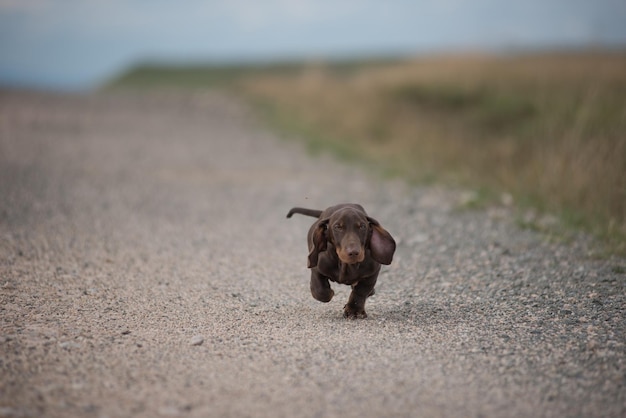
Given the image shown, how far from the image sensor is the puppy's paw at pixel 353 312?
5.00m

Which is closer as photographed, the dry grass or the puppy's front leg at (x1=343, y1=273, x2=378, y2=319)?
the puppy's front leg at (x1=343, y1=273, x2=378, y2=319)

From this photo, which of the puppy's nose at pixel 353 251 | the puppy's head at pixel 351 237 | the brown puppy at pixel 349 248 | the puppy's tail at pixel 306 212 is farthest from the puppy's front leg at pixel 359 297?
the puppy's tail at pixel 306 212

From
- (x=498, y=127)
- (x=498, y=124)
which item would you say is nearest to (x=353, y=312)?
(x=498, y=127)

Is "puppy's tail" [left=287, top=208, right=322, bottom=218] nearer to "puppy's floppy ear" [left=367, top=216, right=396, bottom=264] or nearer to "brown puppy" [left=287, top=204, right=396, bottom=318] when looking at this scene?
"brown puppy" [left=287, top=204, right=396, bottom=318]

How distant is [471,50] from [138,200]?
1463 centimetres

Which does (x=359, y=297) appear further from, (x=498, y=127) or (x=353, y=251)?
(x=498, y=127)

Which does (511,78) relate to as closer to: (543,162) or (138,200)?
(543,162)

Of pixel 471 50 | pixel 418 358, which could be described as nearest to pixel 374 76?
pixel 471 50

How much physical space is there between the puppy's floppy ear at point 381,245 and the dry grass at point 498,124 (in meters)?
3.22

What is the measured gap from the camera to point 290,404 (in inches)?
140

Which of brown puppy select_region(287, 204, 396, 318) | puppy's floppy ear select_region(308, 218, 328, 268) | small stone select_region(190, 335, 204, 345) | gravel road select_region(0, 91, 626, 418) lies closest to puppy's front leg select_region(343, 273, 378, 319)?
brown puppy select_region(287, 204, 396, 318)

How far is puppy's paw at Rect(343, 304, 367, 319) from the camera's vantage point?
500cm

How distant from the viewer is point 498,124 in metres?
14.3

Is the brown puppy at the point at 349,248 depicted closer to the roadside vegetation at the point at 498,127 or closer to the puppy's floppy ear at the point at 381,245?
the puppy's floppy ear at the point at 381,245
